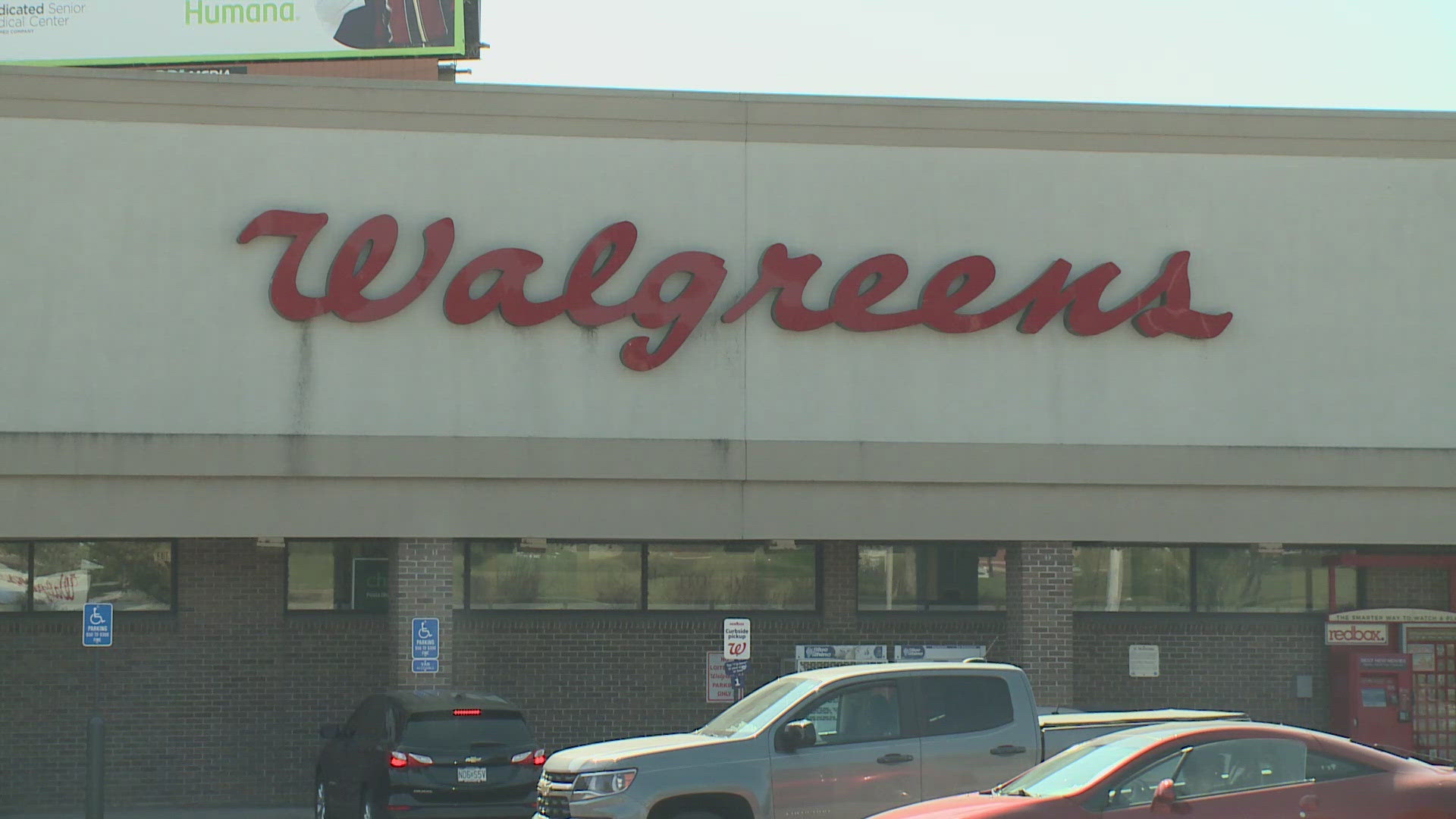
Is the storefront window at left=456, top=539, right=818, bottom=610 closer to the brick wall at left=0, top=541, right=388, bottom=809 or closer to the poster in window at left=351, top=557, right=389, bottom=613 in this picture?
the poster in window at left=351, top=557, right=389, bottom=613

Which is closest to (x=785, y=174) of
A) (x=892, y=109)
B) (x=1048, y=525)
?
(x=892, y=109)

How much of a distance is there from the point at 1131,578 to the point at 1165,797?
12.6 meters

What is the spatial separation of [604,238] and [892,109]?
13.1 ft

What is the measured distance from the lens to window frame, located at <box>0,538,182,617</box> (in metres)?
20.8

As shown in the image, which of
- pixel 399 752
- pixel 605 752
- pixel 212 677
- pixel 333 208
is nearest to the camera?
pixel 605 752

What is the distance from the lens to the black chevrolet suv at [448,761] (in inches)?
595

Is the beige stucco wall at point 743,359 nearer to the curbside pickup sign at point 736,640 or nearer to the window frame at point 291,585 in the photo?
the curbside pickup sign at point 736,640

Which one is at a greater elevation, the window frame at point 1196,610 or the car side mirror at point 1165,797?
the window frame at point 1196,610

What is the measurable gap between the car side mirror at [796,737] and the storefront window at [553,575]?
30.8 ft

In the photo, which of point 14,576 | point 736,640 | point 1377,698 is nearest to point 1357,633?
point 1377,698

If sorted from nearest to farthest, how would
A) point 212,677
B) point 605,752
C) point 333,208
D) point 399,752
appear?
point 605,752
point 399,752
point 333,208
point 212,677

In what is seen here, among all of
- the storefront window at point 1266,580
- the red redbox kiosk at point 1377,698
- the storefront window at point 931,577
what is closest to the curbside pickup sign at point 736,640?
the storefront window at point 931,577

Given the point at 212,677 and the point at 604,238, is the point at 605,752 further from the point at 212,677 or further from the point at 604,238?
the point at 212,677

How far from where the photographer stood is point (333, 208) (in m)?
19.2
